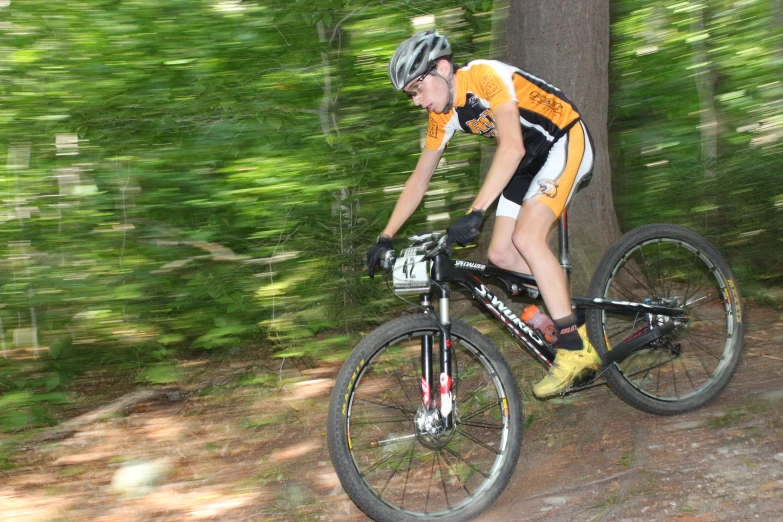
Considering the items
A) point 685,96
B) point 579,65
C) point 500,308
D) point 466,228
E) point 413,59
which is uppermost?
point 685,96

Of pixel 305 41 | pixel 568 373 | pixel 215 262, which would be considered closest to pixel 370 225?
pixel 215 262

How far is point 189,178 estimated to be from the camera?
4.95 metres

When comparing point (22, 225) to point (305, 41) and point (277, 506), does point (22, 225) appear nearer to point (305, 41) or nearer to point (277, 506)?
point (305, 41)

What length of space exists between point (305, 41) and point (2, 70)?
2180mm

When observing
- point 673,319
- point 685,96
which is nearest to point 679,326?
point 673,319

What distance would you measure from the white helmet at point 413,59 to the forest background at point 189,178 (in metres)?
1.95

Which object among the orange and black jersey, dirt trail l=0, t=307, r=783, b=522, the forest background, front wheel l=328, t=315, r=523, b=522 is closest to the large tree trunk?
the forest background

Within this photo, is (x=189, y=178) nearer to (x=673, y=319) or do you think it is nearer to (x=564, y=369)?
A: (x=564, y=369)

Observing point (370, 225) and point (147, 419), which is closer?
point (147, 419)

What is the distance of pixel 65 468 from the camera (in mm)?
4199

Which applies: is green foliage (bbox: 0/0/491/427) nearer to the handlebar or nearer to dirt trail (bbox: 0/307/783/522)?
dirt trail (bbox: 0/307/783/522)

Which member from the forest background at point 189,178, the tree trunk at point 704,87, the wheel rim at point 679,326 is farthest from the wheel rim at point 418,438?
the tree trunk at point 704,87

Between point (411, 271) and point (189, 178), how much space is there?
8.15 ft

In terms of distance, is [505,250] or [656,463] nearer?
[656,463]
